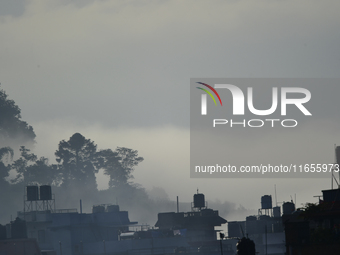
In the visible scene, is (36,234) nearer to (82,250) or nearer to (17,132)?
(82,250)

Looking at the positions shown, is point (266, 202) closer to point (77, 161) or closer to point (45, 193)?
point (45, 193)

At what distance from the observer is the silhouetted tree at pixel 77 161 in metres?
188

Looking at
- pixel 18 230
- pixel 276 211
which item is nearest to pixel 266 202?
pixel 276 211

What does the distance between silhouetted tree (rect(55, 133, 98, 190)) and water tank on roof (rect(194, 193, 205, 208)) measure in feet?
227

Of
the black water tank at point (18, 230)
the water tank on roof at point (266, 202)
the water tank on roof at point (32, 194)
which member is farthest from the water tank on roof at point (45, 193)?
the water tank on roof at point (266, 202)

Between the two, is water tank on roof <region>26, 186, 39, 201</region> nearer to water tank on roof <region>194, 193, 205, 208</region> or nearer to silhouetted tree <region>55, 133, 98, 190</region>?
water tank on roof <region>194, 193, 205, 208</region>

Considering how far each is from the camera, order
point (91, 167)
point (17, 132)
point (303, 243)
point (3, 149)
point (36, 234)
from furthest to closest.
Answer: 1. point (91, 167)
2. point (17, 132)
3. point (3, 149)
4. point (36, 234)
5. point (303, 243)

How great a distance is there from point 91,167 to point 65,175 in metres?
7.84

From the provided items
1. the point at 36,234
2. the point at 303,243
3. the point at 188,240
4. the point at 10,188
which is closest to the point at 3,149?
the point at 10,188

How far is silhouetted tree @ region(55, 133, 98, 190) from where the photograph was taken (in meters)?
188

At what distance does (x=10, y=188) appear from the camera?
17400 cm

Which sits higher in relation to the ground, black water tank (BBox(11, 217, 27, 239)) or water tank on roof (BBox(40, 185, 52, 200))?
water tank on roof (BBox(40, 185, 52, 200))

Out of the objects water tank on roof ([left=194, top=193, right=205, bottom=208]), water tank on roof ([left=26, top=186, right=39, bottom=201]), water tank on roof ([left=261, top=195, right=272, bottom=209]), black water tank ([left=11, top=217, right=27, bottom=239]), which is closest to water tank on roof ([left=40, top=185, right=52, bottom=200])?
water tank on roof ([left=26, top=186, right=39, bottom=201])

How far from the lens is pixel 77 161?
7530 inches
